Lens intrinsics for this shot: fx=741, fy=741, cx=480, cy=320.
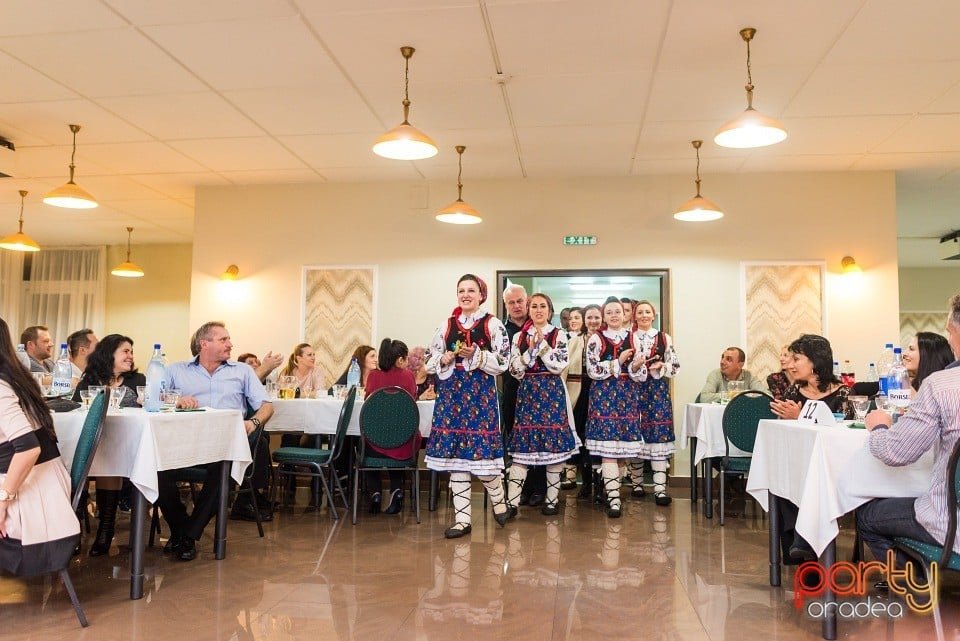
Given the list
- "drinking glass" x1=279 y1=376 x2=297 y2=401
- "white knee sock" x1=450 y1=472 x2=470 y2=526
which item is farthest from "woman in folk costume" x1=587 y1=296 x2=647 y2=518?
"drinking glass" x1=279 y1=376 x2=297 y2=401

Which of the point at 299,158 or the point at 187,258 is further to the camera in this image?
the point at 187,258

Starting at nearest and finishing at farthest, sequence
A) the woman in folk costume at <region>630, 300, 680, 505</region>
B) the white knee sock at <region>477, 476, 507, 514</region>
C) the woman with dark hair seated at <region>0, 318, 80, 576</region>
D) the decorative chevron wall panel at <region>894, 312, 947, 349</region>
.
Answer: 1. the woman with dark hair seated at <region>0, 318, 80, 576</region>
2. the white knee sock at <region>477, 476, 507, 514</region>
3. the woman in folk costume at <region>630, 300, 680, 505</region>
4. the decorative chevron wall panel at <region>894, 312, 947, 349</region>

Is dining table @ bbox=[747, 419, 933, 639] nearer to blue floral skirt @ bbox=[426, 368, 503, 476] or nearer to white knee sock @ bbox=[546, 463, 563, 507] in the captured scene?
blue floral skirt @ bbox=[426, 368, 503, 476]

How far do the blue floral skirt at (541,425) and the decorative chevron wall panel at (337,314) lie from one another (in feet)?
9.55

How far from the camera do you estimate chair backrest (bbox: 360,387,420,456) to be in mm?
5094

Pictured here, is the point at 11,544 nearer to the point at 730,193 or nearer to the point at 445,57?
the point at 445,57

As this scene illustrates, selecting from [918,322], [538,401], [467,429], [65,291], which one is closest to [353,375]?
[538,401]

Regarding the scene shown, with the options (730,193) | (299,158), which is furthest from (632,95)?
(299,158)

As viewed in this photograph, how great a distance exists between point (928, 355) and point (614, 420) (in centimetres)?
254

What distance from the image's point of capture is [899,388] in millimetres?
3209

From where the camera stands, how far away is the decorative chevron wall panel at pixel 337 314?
309 inches

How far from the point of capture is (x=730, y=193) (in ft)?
24.3

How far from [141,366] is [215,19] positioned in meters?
8.50

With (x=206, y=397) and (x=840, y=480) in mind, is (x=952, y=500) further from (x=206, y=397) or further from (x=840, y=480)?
(x=206, y=397)
